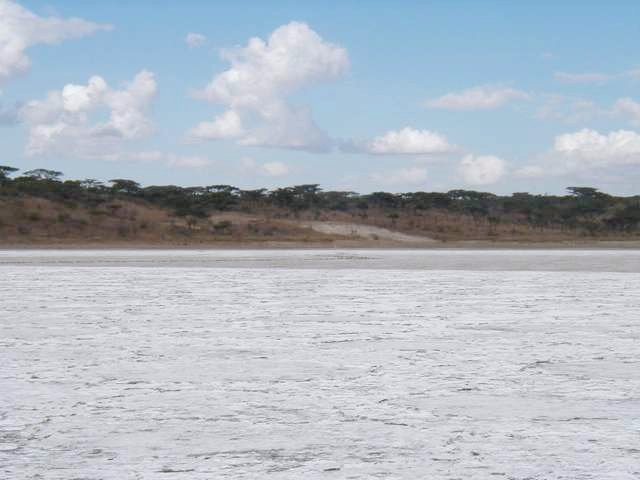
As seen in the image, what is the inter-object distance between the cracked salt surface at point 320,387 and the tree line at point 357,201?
6263cm

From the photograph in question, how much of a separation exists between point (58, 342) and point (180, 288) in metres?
8.17

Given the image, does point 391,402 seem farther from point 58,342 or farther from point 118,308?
point 118,308

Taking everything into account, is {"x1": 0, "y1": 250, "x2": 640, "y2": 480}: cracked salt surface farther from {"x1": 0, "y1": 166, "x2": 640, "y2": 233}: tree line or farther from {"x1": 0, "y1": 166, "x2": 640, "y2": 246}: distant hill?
{"x1": 0, "y1": 166, "x2": 640, "y2": 233}: tree line

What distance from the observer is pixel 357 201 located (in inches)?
3831

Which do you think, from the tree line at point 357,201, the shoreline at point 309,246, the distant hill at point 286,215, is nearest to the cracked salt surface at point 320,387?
the shoreline at point 309,246

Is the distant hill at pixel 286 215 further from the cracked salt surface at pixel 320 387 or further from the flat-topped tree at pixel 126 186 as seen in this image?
the cracked salt surface at pixel 320 387

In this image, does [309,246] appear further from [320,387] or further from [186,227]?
[320,387]

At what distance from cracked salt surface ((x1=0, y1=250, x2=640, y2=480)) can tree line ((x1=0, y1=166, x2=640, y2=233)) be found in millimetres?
62632

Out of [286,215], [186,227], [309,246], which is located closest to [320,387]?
[309,246]

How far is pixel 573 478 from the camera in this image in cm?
495

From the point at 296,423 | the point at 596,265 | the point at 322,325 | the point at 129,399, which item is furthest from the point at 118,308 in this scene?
the point at 596,265

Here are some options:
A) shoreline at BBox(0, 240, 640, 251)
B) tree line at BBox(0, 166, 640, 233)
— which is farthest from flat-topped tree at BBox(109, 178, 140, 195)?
shoreline at BBox(0, 240, 640, 251)

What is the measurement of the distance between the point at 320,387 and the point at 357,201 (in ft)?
296

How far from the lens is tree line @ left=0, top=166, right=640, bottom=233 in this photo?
260 ft
